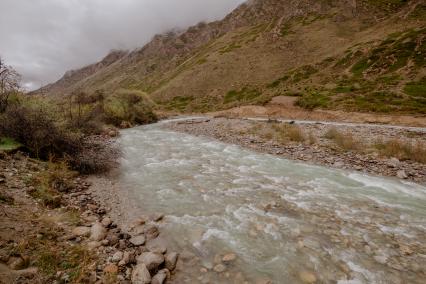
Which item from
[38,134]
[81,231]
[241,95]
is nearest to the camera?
[81,231]

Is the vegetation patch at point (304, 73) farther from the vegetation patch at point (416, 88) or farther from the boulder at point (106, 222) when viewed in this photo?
the boulder at point (106, 222)

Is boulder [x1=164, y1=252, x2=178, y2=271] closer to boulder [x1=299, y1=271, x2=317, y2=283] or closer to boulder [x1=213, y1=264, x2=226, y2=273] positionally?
boulder [x1=213, y1=264, x2=226, y2=273]

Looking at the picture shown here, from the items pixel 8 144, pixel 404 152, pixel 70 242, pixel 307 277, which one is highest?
pixel 8 144

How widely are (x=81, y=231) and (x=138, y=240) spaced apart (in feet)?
4.78

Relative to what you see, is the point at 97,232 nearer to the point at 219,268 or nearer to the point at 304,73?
the point at 219,268

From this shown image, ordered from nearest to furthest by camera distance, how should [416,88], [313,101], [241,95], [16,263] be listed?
1. [16,263]
2. [416,88]
3. [313,101]
4. [241,95]

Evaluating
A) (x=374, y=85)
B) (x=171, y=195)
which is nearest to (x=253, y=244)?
(x=171, y=195)

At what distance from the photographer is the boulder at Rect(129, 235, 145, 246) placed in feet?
21.9

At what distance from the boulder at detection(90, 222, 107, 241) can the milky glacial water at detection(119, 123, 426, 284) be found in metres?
1.74

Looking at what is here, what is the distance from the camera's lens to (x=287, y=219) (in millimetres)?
8344

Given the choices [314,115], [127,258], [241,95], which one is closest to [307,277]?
[127,258]

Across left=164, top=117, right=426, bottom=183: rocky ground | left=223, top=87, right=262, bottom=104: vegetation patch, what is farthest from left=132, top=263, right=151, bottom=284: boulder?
left=223, top=87, right=262, bottom=104: vegetation patch

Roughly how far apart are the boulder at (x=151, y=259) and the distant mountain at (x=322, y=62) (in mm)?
34418

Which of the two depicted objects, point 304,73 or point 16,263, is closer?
point 16,263
